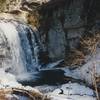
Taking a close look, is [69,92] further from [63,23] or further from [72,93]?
[63,23]

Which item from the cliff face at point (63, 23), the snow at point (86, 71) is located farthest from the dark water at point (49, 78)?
the cliff face at point (63, 23)

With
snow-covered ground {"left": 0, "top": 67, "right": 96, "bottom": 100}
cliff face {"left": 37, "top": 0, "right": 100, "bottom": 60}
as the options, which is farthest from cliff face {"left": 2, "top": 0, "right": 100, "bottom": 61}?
snow-covered ground {"left": 0, "top": 67, "right": 96, "bottom": 100}

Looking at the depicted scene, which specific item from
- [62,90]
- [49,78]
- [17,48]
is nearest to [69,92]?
[62,90]

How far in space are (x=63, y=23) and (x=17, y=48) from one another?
13.7 ft

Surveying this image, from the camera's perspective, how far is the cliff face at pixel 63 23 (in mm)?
32719

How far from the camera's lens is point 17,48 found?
103ft

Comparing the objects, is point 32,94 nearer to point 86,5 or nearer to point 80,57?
point 80,57

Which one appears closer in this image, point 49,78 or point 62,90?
point 62,90

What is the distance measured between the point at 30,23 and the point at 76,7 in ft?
12.6

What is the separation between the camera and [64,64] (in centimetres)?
3216

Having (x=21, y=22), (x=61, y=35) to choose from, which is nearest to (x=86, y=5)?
(x=61, y=35)

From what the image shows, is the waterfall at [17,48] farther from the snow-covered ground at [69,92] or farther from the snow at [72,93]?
the snow at [72,93]

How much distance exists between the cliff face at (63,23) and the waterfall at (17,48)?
1141 mm

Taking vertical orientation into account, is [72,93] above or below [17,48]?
below
